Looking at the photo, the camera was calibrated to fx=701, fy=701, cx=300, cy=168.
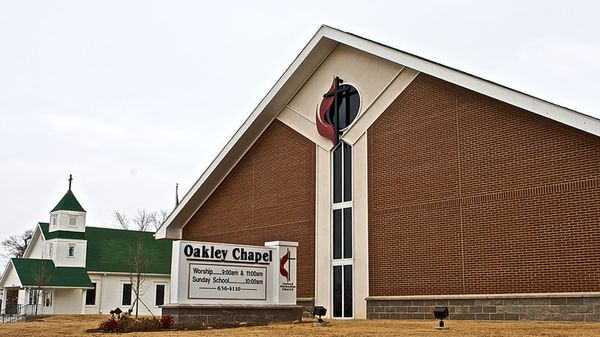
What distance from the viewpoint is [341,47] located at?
24062 mm

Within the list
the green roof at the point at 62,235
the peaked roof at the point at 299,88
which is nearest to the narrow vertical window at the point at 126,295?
the green roof at the point at 62,235

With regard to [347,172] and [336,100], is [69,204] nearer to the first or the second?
[336,100]

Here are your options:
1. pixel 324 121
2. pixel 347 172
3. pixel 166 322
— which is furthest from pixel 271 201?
pixel 166 322

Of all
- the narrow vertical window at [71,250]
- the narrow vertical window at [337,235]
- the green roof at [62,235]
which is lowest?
the narrow vertical window at [337,235]

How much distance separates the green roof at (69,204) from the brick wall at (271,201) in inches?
790

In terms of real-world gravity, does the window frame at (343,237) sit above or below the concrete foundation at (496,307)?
above

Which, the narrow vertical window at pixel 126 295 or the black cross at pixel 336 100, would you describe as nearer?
the black cross at pixel 336 100

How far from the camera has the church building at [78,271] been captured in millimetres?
44531

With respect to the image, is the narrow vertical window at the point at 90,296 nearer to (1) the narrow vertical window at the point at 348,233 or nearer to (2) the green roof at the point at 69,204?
(2) the green roof at the point at 69,204

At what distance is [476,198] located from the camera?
18875 mm

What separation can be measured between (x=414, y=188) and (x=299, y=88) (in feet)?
22.9

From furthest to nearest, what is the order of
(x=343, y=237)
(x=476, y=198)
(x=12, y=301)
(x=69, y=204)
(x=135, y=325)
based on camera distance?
(x=12, y=301) → (x=69, y=204) → (x=343, y=237) → (x=476, y=198) → (x=135, y=325)

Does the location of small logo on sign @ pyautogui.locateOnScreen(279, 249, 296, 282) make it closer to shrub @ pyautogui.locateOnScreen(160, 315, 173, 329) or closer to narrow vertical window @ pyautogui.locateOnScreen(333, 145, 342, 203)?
shrub @ pyautogui.locateOnScreen(160, 315, 173, 329)

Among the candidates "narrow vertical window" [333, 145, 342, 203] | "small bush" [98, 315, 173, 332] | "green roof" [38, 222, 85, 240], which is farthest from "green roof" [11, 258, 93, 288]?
"small bush" [98, 315, 173, 332]
